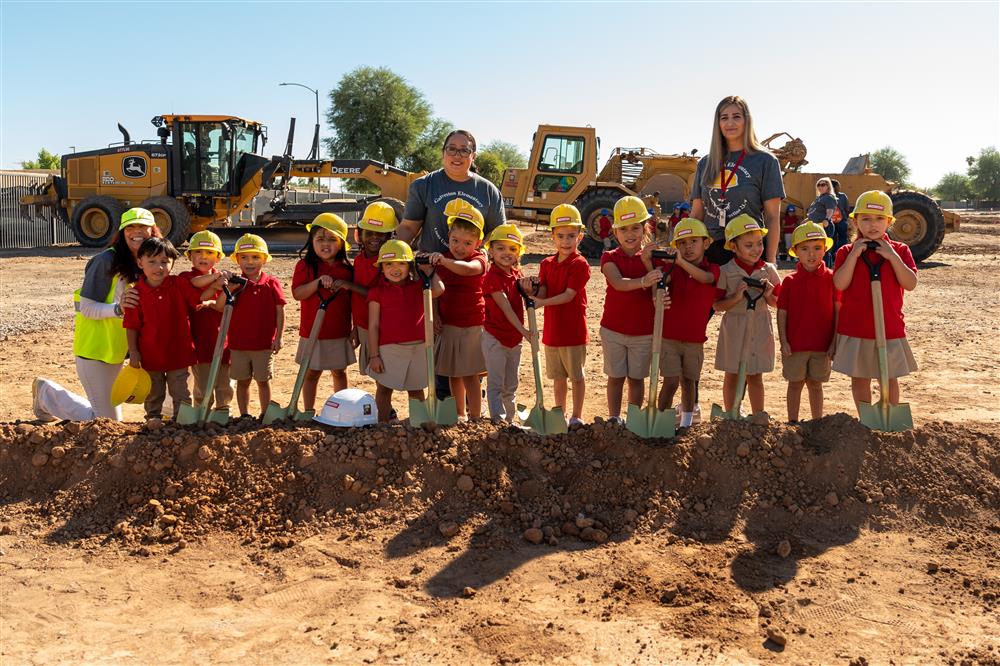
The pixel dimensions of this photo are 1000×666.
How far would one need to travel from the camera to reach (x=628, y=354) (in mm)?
5078

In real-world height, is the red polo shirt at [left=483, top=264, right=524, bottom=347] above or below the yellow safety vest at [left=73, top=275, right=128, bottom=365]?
above

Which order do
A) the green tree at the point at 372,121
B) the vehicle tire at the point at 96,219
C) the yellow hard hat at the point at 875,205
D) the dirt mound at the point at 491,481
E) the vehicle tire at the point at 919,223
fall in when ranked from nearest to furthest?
the dirt mound at the point at 491,481, the yellow hard hat at the point at 875,205, the vehicle tire at the point at 919,223, the vehicle tire at the point at 96,219, the green tree at the point at 372,121

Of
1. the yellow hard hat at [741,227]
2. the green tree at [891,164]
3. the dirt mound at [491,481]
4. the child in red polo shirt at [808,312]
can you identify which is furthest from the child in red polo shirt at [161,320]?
the green tree at [891,164]

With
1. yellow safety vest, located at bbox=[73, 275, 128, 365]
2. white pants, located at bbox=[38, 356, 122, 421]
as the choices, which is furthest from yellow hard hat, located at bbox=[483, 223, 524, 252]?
white pants, located at bbox=[38, 356, 122, 421]

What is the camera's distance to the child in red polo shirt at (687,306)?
493 centimetres

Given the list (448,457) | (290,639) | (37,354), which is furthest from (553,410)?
(37,354)

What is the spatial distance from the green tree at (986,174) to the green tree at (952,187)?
3.56ft

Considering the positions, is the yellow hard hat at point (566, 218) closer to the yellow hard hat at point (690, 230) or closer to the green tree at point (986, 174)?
the yellow hard hat at point (690, 230)

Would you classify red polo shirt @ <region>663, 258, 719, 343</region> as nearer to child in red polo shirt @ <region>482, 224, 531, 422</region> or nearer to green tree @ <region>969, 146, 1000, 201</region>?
child in red polo shirt @ <region>482, 224, 531, 422</region>

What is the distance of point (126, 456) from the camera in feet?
14.9

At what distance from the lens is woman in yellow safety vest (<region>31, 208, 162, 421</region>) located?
5109 mm

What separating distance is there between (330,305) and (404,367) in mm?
672

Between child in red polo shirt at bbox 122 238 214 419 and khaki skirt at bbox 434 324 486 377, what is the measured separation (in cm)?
144

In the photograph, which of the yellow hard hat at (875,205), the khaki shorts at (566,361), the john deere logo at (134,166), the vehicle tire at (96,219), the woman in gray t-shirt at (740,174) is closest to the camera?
the yellow hard hat at (875,205)
